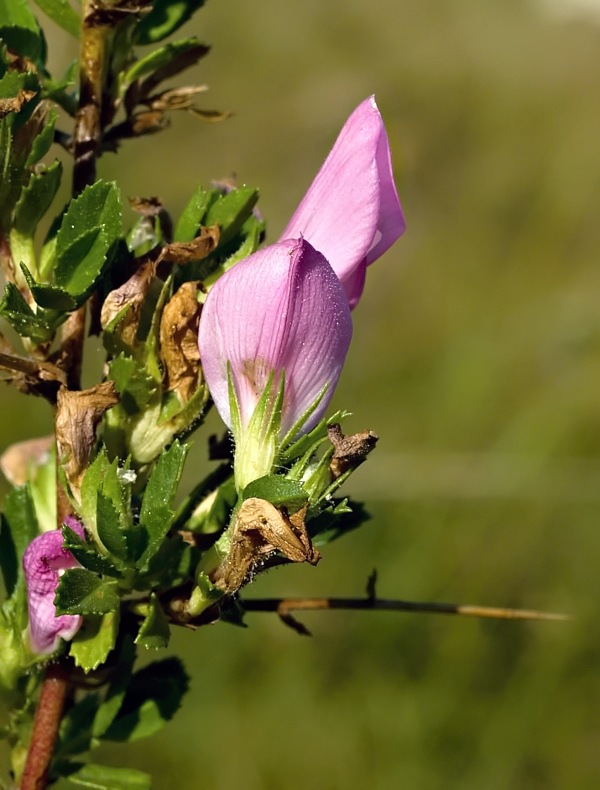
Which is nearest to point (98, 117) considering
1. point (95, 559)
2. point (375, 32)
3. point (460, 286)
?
point (95, 559)

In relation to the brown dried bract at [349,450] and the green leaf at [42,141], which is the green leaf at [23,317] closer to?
the green leaf at [42,141]

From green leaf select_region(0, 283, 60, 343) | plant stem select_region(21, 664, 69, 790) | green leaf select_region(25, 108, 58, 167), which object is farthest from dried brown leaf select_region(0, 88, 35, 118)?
plant stem select_region(21, 664, 69, 790)

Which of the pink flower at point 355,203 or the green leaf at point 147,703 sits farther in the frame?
the green leaf at point 147,703

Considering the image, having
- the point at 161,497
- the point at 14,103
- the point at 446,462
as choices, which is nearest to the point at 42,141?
the point at 14,103

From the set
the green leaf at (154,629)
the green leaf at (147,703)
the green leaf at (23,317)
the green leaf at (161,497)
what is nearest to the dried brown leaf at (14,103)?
the green leaf at (23,317)

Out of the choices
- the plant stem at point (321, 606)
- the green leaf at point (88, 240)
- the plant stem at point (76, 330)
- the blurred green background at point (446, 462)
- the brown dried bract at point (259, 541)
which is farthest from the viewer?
the blurred green background at point (446, 462)

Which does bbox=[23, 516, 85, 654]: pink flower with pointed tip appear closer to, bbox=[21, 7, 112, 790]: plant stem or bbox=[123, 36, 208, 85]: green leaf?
bbox=[21, 7, 112, 790]: plant stem

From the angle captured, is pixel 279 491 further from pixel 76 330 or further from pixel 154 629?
pixel 76 330
